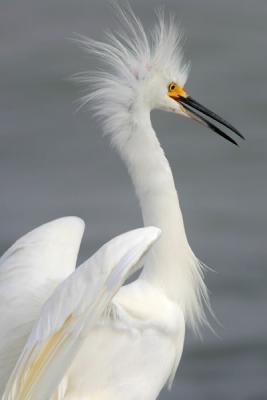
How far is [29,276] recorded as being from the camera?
3.45 m

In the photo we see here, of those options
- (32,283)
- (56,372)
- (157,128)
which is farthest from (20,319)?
(157,128)

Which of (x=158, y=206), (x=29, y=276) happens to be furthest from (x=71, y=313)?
(x=158, y=206)

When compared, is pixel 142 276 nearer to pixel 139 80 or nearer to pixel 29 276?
pixel 29 276

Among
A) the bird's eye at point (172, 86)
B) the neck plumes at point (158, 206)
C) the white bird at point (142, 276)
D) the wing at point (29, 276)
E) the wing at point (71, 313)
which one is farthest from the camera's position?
the bird's eye at point (172, 86)

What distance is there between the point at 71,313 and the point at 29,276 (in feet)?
2.31

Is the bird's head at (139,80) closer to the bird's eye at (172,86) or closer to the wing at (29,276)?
the bird's eye at (172,86)

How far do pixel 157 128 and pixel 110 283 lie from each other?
333cm

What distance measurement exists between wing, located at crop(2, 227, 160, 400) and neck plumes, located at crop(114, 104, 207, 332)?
73 centimetres

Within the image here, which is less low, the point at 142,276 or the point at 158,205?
the point at 158,205

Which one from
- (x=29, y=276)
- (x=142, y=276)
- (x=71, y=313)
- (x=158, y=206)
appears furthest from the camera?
(x=142, y=276)

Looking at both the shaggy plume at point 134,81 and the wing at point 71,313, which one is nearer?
the wing at point 71,313

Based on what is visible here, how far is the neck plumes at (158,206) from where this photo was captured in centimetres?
354

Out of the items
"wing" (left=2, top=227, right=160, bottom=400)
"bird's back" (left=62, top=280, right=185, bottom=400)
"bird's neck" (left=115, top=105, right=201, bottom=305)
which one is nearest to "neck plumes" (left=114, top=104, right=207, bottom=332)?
"bird's neck" (left=115, top=105, right=201, bottom=305)

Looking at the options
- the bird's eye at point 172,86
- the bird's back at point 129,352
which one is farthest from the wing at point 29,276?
the bird's eye at point 172,86
